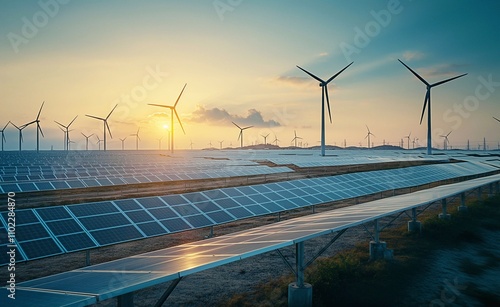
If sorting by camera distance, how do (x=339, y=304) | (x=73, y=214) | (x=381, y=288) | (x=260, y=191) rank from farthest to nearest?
(x=260, y=191) < (x=73, y=214) < (x=381, y=288) < (x=339, y=304)

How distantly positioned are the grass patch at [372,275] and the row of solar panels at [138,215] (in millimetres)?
5910

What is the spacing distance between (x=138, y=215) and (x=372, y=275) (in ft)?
42.1

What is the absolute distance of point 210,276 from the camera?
17.9 metres

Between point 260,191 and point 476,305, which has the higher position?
point 260,191

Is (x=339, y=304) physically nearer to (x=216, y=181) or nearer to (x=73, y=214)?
(x=73, y=214)

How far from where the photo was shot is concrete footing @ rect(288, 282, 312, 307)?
13.6 m

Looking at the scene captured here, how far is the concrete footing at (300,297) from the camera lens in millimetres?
13562

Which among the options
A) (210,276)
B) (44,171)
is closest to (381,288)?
(210,276)

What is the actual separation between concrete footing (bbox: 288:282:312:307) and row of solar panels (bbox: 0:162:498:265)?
725 centimetres

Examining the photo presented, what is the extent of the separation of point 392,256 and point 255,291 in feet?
30.1

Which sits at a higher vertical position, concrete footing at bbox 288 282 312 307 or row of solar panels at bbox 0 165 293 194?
row of solar panels at bbox 0 165 293 194

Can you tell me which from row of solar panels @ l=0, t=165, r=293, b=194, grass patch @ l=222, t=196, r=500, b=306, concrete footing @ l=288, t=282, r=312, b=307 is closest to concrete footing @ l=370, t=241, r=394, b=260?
grass patch @ l=222, t=196, r=500, b=306

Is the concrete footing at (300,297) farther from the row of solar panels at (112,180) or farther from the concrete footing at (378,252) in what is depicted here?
the row of solar panels at (112,180)

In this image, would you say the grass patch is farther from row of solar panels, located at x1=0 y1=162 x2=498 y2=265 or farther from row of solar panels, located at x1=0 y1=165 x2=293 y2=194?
row of solar panels, located at x1=0 y1=165 x2=293 y2=194
